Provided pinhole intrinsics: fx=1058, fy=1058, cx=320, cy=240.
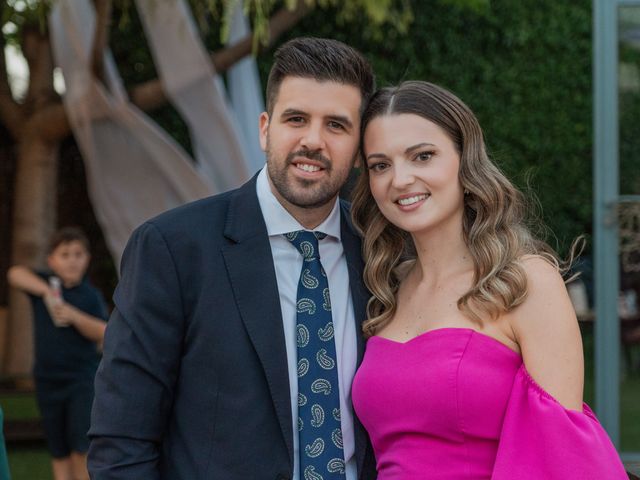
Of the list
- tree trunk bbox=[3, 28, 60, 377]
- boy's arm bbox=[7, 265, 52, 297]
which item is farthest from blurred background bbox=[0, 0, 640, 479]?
boy's arm bbox=[7, 265, 52, 297]

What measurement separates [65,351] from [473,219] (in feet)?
11.2

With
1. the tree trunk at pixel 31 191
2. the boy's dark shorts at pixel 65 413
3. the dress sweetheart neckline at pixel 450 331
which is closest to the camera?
the dress sweetheart neckline at pixel 450 331

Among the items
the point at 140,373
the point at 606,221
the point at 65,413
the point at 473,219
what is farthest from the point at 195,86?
the point at 140,373

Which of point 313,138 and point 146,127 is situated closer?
point 313,138

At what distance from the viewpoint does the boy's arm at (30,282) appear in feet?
18.0

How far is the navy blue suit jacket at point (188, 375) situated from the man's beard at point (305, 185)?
0.21 meters

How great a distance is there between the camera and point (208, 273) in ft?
7.25

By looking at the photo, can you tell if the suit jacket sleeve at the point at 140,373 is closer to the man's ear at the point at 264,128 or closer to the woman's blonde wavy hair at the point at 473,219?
the man's ear at the point at 264,128

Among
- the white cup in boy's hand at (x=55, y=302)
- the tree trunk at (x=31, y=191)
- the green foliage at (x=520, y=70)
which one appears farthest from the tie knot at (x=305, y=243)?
the green foliage at (x=520, y=70)

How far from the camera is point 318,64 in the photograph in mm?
2295

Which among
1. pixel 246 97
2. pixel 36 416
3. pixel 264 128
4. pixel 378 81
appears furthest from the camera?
pixel 378 81

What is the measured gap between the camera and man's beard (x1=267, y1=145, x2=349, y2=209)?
2299 millimetres

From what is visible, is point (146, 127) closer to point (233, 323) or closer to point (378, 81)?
point (378, 81)

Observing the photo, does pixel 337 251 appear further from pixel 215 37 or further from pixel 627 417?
pixel 215 37
